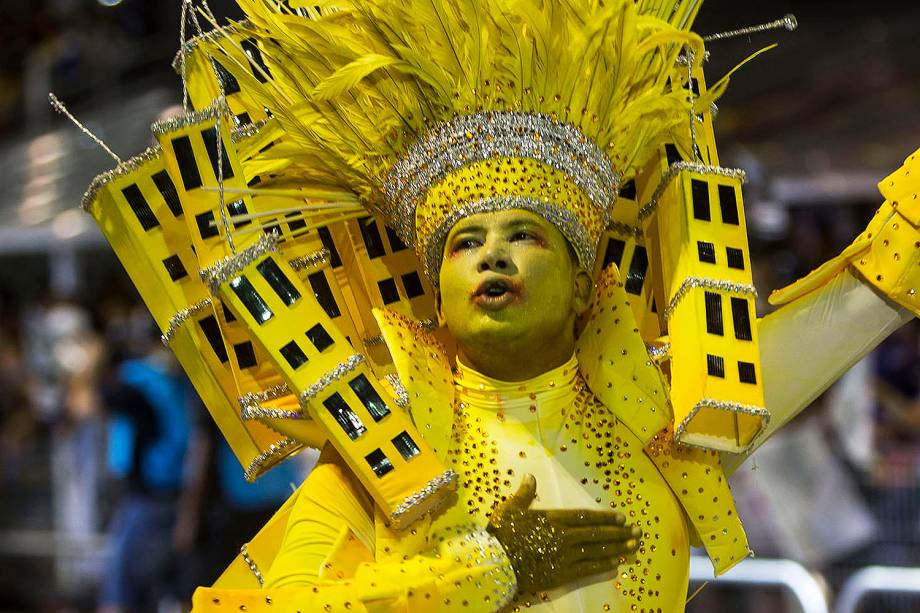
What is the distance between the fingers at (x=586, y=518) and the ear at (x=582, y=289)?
403mm

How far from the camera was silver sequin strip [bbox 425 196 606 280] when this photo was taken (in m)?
2.51

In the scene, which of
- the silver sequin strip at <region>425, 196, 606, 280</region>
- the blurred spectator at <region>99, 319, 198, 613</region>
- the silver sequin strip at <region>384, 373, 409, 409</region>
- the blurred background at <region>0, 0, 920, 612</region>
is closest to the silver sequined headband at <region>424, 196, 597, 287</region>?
the silver sequin strip at <region>425, 196, 606, 280</region>

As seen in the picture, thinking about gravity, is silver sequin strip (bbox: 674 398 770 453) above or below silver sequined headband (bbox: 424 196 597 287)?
below

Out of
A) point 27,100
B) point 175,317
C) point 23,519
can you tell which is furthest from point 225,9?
point 27,100

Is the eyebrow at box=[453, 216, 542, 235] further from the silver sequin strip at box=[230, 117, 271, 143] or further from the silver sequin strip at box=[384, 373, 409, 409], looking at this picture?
the silver sequin strip at box=[230, 117, 271, 143]

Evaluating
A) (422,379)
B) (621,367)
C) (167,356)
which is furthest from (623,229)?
(167,356)

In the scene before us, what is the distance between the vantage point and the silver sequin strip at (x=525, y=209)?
251cm

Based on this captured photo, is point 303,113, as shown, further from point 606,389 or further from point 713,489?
point 713,489

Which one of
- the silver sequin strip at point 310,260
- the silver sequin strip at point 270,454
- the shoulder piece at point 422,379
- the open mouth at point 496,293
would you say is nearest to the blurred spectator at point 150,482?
the silver sequin strip at point 270,454

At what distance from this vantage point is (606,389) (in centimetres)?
265

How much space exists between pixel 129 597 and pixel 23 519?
278 cm

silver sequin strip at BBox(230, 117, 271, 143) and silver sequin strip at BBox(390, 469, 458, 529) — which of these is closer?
silver sequin strip at BBox(390, 469, 458, 529)

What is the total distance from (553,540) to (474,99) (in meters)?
0.81

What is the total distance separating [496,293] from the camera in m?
2.49
